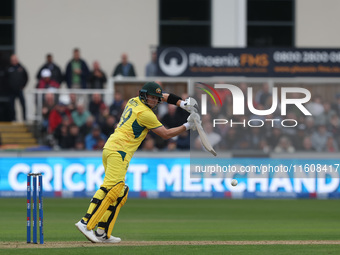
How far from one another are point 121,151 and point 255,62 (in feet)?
39.7

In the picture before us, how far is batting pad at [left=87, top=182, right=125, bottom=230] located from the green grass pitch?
35 centimetres

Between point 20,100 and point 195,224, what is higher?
point 20,100

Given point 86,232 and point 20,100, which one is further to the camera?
point 20,100

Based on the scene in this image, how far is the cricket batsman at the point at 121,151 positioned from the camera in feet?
38.1

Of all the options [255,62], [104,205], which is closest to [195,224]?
[104,205]

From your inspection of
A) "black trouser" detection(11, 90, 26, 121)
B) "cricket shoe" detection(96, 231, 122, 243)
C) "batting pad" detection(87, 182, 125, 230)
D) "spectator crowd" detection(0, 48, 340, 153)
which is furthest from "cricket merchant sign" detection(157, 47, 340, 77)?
"batting pad" detection(87, 182, 125, 230)

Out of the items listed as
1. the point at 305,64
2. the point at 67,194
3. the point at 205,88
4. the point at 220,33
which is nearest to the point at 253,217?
the point at 205,88

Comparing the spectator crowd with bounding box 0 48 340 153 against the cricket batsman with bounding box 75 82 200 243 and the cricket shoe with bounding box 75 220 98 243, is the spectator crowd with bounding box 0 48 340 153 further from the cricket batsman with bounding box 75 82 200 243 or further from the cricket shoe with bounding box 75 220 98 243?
the cricket shoe with bounding box 75 220 98 243

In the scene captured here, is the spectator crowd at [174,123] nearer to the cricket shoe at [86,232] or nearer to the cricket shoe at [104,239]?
the cricket shoe at [104,239]

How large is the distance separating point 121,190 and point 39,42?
17410mm

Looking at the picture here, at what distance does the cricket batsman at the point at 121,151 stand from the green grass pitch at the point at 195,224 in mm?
405

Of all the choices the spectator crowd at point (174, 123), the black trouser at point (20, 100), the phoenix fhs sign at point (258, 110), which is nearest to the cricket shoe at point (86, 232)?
the phoenix fhs sign at point (258, 110)

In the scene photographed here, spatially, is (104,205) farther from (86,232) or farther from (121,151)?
(121,151)

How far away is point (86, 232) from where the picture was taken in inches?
459
